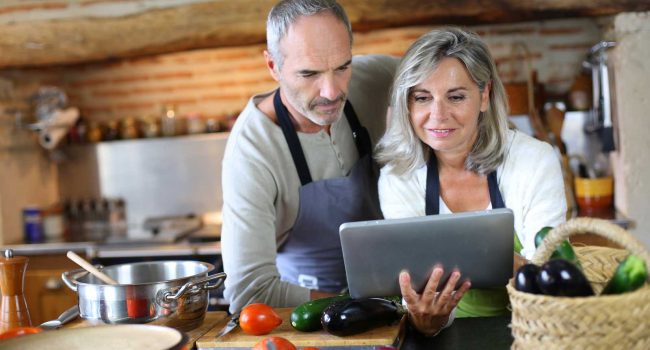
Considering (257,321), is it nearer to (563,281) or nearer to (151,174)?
(563,281)

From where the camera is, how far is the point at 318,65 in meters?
2.39

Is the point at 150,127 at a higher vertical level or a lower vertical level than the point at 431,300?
higher

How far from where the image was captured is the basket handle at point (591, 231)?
1.43 meters

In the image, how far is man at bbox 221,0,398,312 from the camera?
2.43 m

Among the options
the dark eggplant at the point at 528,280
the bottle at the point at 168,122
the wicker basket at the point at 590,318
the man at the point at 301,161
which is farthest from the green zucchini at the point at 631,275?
the bottle at the point at 168,122

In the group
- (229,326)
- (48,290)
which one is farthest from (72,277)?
(48,290)

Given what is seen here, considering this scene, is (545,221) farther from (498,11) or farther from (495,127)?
(498,11)

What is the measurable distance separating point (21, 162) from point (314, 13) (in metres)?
3.61

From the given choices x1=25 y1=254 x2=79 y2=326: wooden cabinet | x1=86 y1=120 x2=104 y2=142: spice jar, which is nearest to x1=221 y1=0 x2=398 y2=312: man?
x1=25 y1=254 x2=79 y2=326: wooden cabinet

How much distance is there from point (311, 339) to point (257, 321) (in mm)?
137

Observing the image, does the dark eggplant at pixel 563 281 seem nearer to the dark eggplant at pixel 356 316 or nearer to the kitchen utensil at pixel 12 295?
the dark eggplant at pixel 356 316

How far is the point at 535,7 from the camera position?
13.5ft

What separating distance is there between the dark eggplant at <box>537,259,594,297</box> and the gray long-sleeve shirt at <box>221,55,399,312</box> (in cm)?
116

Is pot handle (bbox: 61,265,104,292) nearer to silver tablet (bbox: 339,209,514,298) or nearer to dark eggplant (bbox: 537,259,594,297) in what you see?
silver tablet (bbox: 339,209,514,298)
